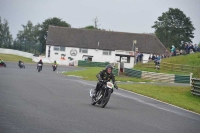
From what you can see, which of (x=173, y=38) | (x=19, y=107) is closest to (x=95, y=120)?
(x=19, y=107)

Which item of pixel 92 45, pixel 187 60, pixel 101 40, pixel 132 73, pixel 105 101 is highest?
pixel 101 40

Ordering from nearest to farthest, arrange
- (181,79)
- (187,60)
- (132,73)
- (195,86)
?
1. (195,86)
2. (181,79)
3. (132,73)
4. (187,60)

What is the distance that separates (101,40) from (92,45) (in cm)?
273

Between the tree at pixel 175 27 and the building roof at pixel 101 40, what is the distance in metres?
19.9

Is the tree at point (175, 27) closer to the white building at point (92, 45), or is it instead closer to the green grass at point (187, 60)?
the white building at point (92, 45)

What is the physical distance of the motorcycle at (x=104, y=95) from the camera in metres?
17.2

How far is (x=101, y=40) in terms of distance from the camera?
104938 millimetres

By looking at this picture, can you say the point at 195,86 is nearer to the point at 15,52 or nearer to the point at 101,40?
the point at 101,40

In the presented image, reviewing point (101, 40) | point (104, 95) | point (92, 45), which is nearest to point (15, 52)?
point (92, 45)

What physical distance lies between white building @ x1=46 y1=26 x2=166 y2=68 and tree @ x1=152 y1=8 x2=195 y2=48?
19.9m

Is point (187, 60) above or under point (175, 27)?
under

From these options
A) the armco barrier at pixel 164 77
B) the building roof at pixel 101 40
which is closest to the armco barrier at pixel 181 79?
the armco barrier at pixel 164 77

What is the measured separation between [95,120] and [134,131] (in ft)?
5.25

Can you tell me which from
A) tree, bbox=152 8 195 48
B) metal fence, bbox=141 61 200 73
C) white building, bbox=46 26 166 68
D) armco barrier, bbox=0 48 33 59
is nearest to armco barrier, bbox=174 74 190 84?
metal fence, bbox=141 61 200 73
